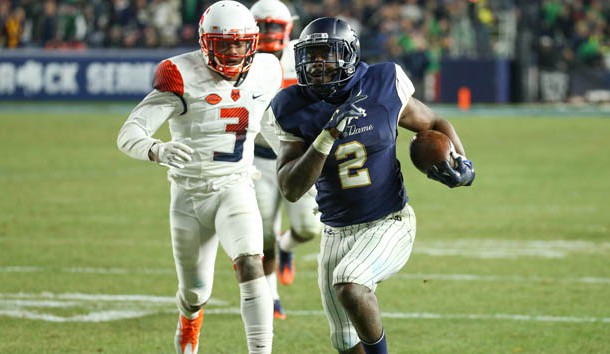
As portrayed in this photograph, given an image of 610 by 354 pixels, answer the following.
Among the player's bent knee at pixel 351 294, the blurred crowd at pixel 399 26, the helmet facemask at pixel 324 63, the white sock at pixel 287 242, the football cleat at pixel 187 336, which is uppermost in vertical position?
the helmet facemask at pixel 324 63

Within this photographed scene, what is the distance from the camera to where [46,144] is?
1928 cm

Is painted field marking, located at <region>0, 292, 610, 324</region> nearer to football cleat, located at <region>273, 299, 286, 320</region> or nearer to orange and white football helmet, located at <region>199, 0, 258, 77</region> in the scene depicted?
football cleat, located at <region>273, 299, 286, 320</region>

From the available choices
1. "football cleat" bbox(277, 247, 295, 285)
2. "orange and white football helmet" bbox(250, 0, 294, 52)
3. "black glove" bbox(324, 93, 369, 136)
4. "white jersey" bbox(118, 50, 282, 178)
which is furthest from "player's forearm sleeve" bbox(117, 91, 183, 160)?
"football cleat" bbox(277, 247, 295, 285)

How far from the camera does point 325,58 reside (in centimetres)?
550

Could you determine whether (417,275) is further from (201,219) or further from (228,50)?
(228,50)

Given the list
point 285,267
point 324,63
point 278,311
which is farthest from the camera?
point 285,267

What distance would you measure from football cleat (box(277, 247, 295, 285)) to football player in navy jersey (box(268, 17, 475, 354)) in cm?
314

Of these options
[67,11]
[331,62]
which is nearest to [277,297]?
[331,62]

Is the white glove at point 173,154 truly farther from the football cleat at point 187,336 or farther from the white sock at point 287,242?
the white sock at point 287,242

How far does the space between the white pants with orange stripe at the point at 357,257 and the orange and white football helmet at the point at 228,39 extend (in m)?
1.19

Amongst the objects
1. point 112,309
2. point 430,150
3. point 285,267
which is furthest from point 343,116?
point 285,267

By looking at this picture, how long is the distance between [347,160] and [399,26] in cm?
2313

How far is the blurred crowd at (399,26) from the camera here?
26.9 meters

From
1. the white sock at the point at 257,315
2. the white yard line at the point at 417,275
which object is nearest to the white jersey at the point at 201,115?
the white sock at the point at 257,315
